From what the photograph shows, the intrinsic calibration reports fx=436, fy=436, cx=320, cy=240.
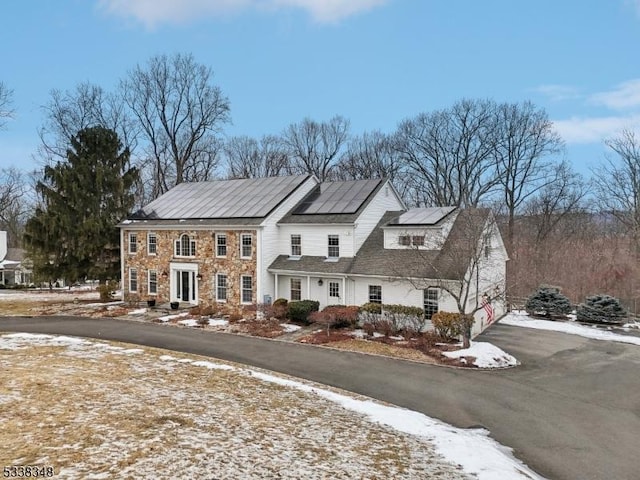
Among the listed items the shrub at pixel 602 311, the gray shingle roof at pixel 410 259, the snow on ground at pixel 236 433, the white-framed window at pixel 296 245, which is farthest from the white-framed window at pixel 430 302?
the shrub at pixel 602 311

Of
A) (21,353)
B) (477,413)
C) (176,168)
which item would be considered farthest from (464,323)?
(176,168)

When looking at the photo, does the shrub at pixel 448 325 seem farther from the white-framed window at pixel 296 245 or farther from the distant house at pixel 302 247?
the white-framed window at pixel 296 245

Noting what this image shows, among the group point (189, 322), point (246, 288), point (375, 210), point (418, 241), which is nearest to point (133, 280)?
point (189, 322)

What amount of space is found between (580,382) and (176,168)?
38091mm

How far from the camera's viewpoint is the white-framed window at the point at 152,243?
27016mm

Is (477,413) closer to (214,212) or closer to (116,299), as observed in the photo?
(214,212)

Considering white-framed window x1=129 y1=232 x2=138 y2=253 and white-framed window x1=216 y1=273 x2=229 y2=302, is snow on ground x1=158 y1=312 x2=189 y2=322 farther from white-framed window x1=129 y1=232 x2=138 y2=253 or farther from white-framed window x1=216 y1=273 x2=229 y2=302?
white-framed window x1=129 y1=232 x2=138 y2=253

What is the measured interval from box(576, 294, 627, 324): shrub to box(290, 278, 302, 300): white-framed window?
15145mm

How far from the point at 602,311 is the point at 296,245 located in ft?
53.9

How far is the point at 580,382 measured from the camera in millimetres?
13516

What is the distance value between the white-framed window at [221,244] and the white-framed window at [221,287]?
1162 millimetres

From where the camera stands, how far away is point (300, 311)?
20.9 m

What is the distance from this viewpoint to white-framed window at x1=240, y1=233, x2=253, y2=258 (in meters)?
23.4

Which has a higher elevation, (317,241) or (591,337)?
(317,241)
